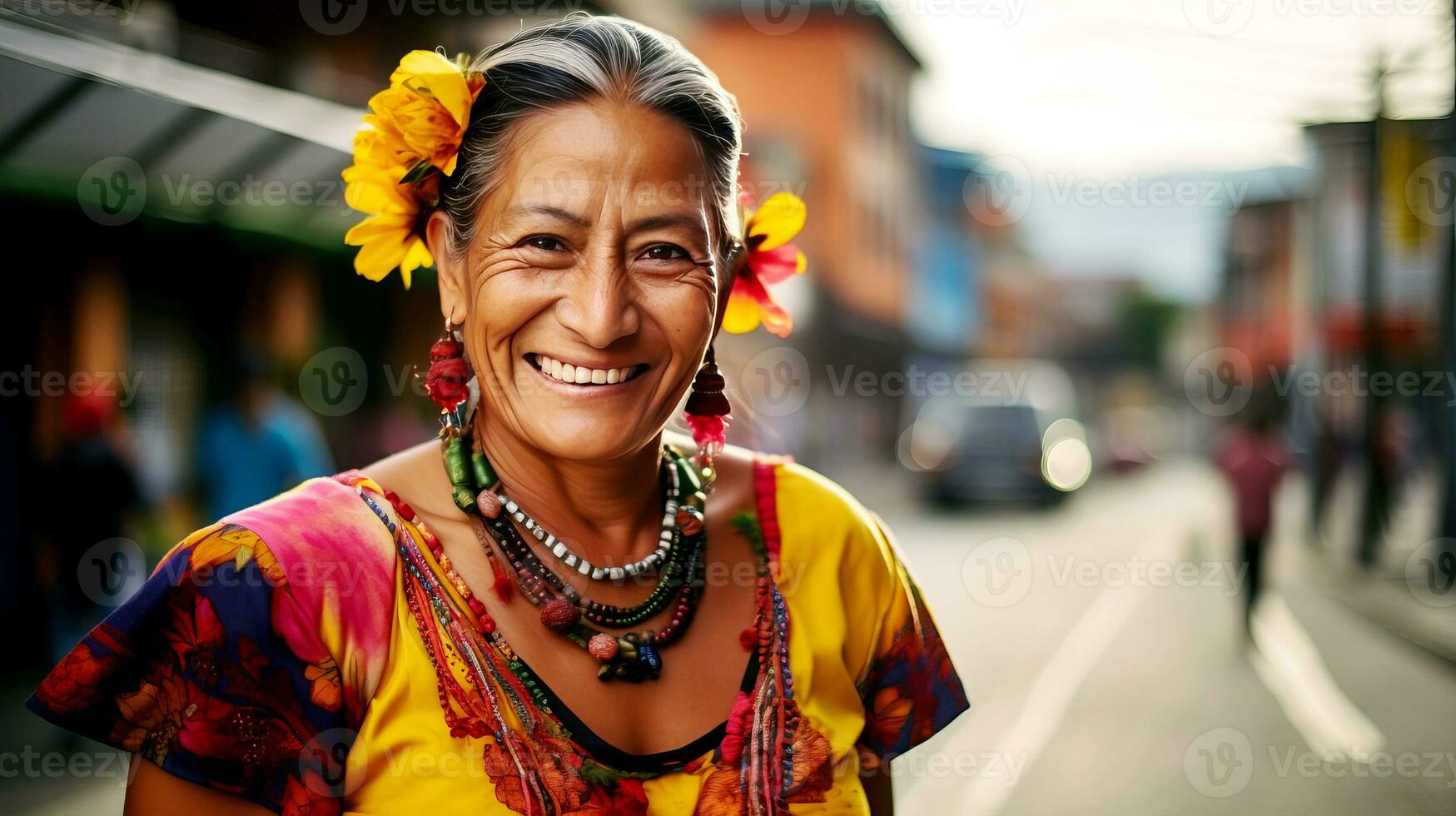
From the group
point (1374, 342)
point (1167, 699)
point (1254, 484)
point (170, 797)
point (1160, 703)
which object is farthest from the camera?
point (1374, 342)

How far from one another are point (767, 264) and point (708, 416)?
1.06 feet

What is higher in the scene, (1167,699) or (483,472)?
(483,472)

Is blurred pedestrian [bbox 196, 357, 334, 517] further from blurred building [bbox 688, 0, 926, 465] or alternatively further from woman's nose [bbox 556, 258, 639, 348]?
blurred building [bbox 688, 0, 926, 465]

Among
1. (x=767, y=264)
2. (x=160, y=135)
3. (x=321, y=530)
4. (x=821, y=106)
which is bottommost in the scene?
(x=321, y=530)

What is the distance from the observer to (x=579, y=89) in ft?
6.02

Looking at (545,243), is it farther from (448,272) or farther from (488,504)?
(488,504)

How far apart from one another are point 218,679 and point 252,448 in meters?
6.11

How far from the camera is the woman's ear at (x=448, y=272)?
6.48 ft

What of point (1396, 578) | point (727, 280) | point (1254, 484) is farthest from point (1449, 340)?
point (727, 280)

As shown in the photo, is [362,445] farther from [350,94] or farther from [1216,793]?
[1216,793]

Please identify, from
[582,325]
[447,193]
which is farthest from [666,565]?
[447,193]

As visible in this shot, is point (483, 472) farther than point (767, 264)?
No

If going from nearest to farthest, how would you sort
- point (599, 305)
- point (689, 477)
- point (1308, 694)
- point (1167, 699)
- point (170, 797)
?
1. point (170, 797)
2. point (599, 305)
3. point (689, 477)
4. point (1167, 699)
5. point (1308, 694)

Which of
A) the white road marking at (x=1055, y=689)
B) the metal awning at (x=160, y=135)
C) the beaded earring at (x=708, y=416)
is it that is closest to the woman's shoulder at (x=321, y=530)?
the beaded earring at (x=708, y=416)
